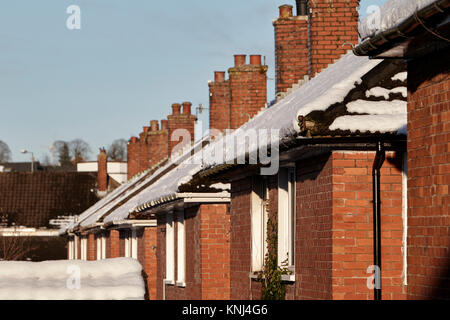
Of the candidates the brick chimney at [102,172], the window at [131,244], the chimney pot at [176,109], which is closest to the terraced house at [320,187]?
the window at [131,244]

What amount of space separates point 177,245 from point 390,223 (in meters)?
12.5

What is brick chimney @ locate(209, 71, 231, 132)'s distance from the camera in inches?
1112

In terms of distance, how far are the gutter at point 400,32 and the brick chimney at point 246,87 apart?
614 inches

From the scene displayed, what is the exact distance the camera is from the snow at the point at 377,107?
9961mm

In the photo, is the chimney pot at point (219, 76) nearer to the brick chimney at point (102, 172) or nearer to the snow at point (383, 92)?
the snow at point (383, 92)

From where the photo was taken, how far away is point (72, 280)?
5.83 meters

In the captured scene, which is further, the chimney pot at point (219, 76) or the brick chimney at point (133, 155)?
the brick chimney at point (133, 155)

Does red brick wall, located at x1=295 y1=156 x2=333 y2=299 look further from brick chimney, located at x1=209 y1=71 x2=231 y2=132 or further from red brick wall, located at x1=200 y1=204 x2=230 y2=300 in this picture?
brick chimney, located at x1=209 y1=71 x2=231 y2=132

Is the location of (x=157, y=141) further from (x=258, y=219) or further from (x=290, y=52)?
(x=258, y=219)

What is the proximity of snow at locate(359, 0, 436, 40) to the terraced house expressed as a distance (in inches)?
3.5

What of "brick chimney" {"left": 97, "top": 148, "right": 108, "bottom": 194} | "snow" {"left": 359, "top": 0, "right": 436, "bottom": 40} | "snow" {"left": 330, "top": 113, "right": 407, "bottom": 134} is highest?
"brick chimney" {"left": 97, "top": 148, "right": 108, "bottom": 194}

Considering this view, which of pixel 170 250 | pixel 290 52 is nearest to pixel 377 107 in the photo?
pixel 290 52

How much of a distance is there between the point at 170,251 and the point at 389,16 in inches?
687

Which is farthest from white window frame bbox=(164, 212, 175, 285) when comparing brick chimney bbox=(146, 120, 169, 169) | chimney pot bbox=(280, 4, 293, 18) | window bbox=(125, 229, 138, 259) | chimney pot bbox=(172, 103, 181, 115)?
brick chimney bbox=(146, 120, 169, 169)
